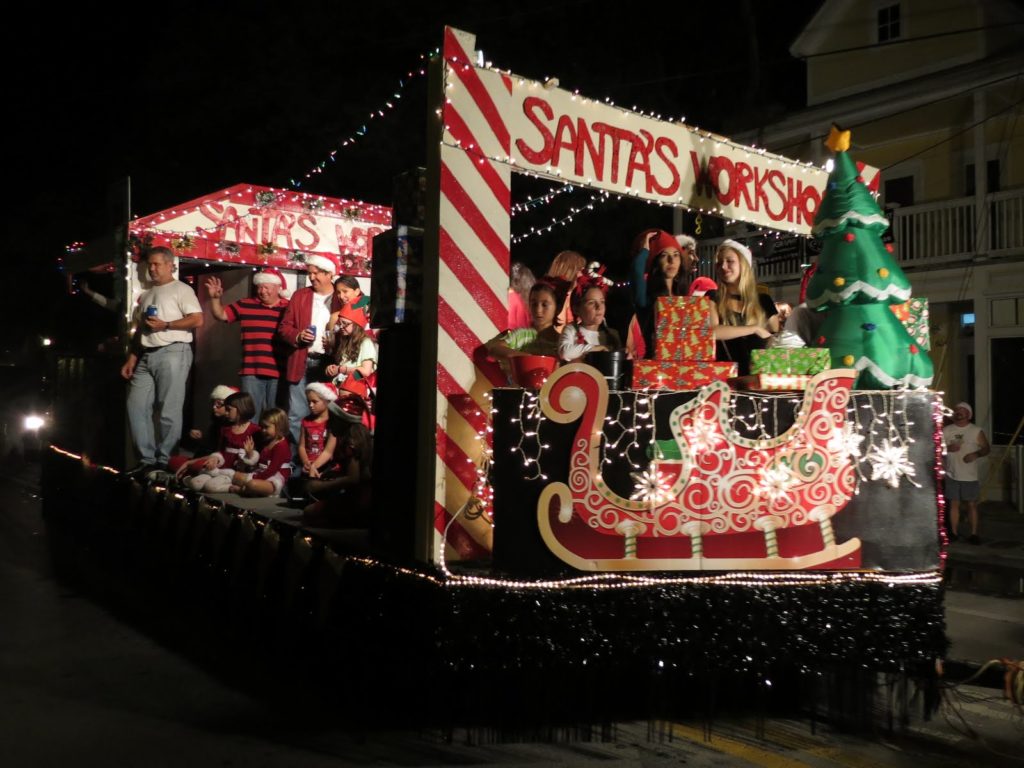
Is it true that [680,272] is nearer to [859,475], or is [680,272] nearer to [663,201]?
[663,201]

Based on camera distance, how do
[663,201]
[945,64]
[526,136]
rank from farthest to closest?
1. [945,64]
2. [663,201]
3. [526,136]

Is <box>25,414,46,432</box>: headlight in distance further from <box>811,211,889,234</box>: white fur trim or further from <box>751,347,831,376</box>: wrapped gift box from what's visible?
→ <box>751,347,831,376</box>: wrapped gift box

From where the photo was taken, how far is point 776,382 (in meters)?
3.97

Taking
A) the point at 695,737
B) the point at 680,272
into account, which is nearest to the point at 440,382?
the point at 695,737

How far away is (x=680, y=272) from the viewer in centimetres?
593

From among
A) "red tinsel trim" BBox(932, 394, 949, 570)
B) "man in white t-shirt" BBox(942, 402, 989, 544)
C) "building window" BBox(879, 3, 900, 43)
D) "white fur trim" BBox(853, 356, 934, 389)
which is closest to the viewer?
"red tinsel trim" BBox(932, 394, 949, 570)

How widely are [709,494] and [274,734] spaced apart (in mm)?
2389

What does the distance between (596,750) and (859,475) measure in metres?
1.72

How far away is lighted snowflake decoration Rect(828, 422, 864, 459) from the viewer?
397cm

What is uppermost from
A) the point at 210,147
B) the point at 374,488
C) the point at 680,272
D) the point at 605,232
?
the point at 210,147

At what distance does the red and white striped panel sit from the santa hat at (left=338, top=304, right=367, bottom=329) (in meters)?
4.16

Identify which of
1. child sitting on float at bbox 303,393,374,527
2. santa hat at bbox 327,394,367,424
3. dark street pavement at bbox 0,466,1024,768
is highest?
santa hat at bbox 327,394,367,424

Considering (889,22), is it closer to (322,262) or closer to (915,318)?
(322,262)

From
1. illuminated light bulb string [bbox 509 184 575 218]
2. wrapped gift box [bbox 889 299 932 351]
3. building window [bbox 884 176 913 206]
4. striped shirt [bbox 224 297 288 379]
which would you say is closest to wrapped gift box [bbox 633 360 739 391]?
illuminated light bulb string [bbox 509 184 575 218]
